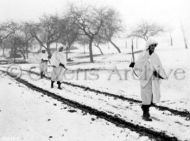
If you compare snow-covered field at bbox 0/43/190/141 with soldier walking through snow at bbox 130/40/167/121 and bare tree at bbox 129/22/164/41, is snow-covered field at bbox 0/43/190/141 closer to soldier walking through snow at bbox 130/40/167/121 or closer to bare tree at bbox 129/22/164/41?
soldier walking through snow at bbox 130/40/167/121

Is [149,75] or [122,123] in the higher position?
[149,75]

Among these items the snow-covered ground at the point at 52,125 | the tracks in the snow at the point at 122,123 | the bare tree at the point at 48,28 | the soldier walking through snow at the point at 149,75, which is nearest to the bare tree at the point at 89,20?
the bare tree at the point at 48,28

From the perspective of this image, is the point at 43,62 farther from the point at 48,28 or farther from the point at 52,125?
the point at 48,28

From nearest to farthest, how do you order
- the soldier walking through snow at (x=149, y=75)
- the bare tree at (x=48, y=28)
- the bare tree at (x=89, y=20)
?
the soldier walking through snow at (x=149, y=75)
the bare tree at (x=89, y=20)
the bare tree at (x=48, y=28)

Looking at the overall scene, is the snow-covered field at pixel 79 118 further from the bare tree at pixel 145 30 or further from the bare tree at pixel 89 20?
the bare tree at pixel 145 30

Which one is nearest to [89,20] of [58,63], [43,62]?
[43,62]

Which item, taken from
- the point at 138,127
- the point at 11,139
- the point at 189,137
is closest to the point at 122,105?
the point at 138,127

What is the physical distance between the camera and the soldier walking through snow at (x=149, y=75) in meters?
7.95

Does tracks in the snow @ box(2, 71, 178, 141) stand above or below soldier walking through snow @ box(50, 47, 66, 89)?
below

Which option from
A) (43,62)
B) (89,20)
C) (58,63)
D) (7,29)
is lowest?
(43,62)

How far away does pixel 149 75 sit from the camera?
26.4ft

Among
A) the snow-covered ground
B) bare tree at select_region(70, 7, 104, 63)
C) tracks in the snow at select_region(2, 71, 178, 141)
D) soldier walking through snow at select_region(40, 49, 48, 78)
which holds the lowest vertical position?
tracks in the snow at select_region(2, 71, 178, 141)

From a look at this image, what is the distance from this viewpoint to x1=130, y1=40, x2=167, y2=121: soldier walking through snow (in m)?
7.95

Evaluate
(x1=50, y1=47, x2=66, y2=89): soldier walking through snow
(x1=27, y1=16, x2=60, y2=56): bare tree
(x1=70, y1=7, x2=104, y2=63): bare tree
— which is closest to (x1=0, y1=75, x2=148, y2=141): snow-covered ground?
(x1=50, y1=47, x2=66, y2=89): soldier walking through snow
